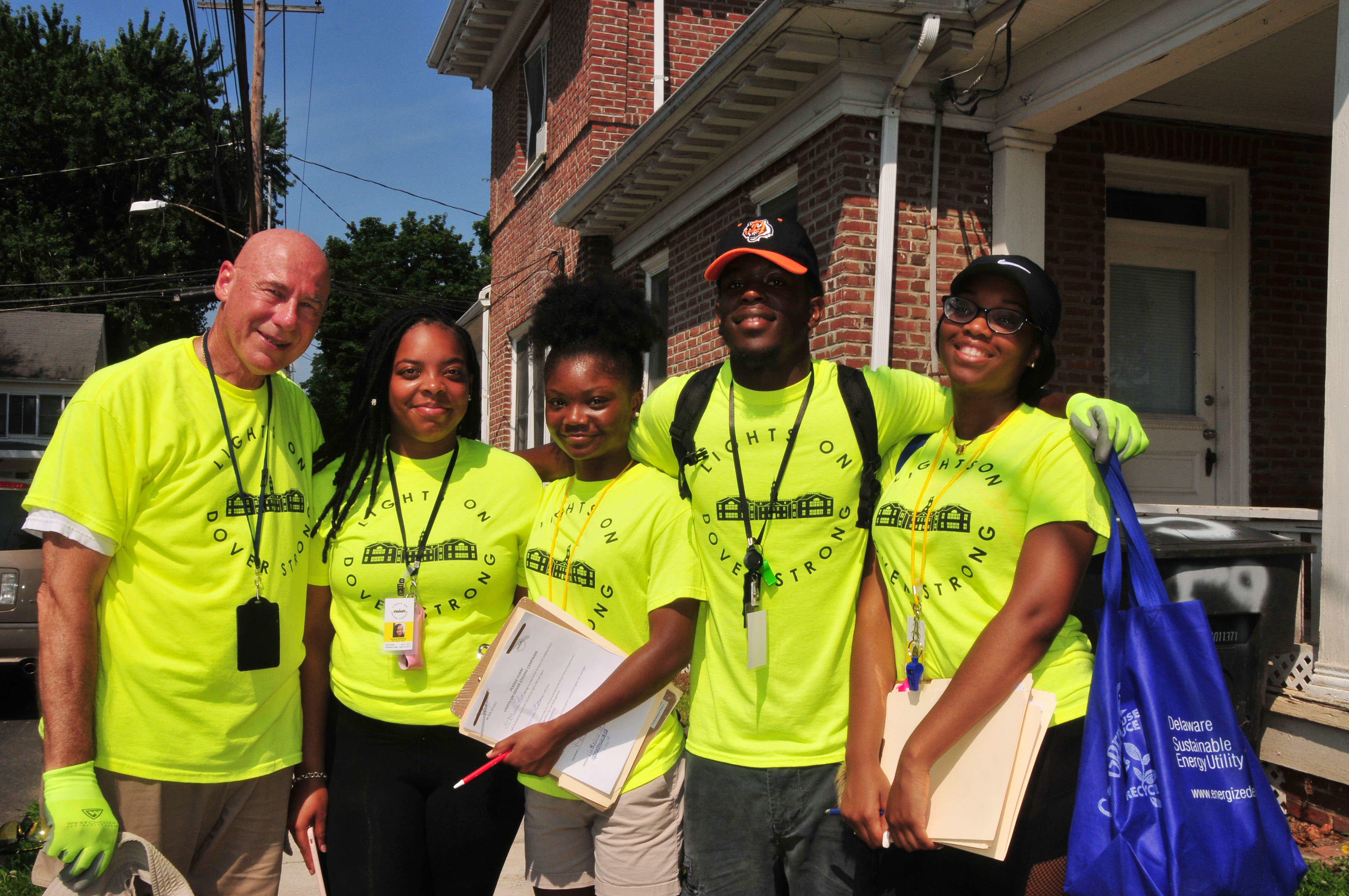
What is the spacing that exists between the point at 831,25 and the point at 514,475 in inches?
172

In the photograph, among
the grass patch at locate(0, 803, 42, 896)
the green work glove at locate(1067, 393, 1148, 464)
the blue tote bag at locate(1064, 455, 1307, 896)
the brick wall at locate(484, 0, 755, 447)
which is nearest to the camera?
the blue tote bag at locate(1064, 455, 1307, 896)

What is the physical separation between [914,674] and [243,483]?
64.8 inches

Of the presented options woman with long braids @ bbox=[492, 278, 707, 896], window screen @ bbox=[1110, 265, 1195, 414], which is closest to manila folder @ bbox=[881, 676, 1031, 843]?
woman with long braids @ bbox=[492, 278, 707, 896]

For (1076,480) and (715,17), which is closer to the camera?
(1076,480)

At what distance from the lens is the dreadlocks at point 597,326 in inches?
102

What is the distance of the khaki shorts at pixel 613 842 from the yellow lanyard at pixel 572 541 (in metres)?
0.48

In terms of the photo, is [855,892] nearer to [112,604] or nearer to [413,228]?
[112,604]

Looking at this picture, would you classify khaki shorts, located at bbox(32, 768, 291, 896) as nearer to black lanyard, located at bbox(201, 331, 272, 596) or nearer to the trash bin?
black lanyard, located at bbox(201, 331, 272, 596)

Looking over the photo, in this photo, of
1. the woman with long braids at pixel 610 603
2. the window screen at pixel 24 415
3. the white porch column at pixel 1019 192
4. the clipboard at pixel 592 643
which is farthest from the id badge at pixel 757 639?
the window screen at pixel 24 415

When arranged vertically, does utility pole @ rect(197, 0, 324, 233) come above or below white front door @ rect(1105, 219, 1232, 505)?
above

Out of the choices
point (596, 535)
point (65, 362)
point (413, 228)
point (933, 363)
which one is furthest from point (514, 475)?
point (413, 228)

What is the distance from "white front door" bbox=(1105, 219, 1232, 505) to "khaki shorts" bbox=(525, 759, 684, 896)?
18.5ft

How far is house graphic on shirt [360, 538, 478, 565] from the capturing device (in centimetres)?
248

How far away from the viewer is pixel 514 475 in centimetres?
267
